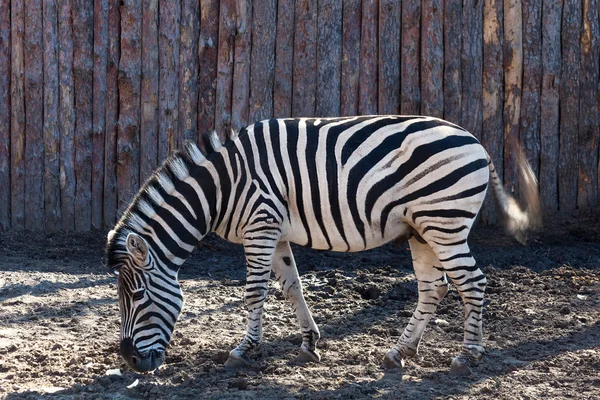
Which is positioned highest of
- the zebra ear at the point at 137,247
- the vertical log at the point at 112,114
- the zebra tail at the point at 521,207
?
the vertical log at the point at 112,114

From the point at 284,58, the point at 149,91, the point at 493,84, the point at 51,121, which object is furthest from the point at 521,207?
the point at 51,121

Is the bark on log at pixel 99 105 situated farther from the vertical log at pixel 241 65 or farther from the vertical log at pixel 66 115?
the vertical log at pixel 241 65

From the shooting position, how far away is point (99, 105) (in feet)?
31.6

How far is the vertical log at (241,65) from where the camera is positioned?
30.8 ft

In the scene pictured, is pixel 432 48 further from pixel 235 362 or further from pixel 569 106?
pixel 235 362

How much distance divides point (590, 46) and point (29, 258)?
6.62 m

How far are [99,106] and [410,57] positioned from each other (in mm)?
3591

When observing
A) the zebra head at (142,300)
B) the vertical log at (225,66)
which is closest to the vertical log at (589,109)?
the vertical log at (225,66)

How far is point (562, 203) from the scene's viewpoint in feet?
31.3

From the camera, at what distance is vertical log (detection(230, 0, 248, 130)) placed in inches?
370

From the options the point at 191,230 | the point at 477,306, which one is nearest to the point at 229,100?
the point at 191,230

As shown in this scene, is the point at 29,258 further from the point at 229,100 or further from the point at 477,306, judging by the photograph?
the point at 477,306

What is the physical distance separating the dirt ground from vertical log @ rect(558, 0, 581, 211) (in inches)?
15.0

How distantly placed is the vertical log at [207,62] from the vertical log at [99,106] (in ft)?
3.65
